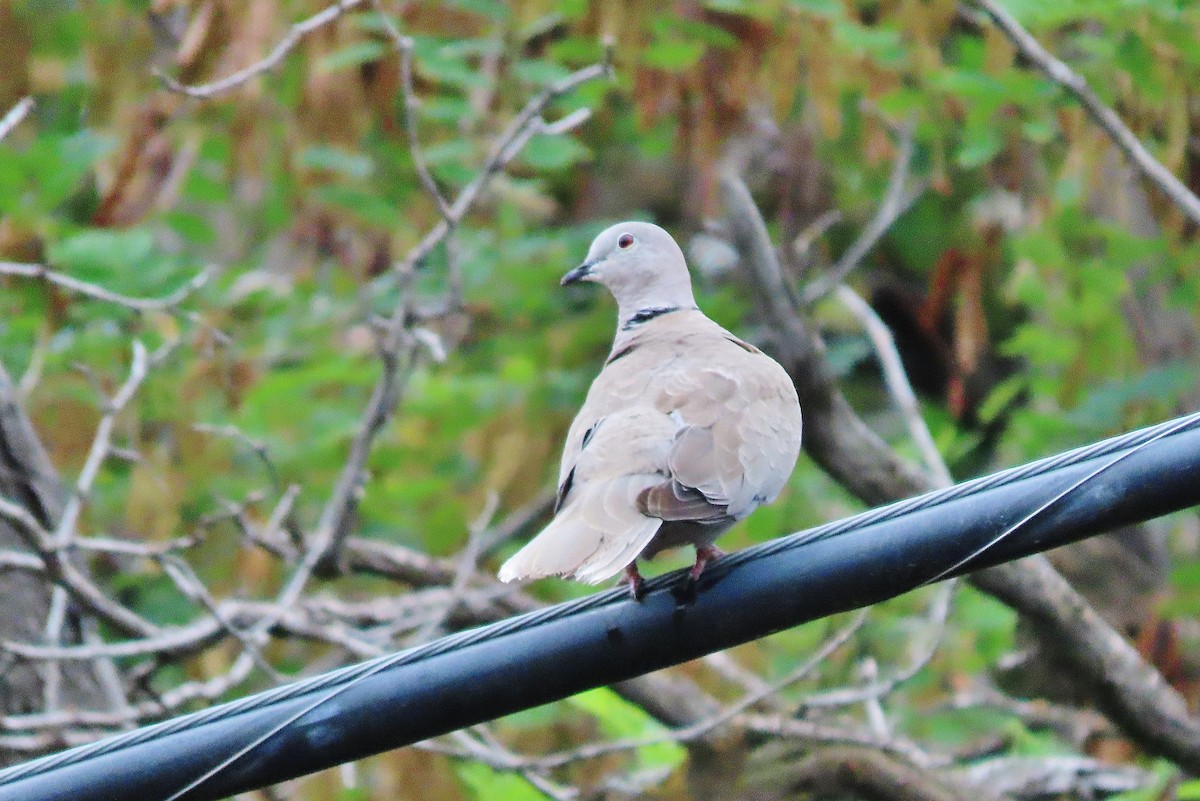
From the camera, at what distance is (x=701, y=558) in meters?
3.54

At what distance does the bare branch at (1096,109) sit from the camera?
18.5 ft

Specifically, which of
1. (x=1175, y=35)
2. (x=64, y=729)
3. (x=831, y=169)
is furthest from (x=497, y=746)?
(x=831, y=169)

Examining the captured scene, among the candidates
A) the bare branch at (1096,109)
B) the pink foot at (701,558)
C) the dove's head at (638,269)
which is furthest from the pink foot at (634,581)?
the bare branch at (1096,109)

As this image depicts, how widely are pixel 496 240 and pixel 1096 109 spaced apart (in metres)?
3.18

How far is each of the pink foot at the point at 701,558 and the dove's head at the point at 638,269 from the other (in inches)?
54.3

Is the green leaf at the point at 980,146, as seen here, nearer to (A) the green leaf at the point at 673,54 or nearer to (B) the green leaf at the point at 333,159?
(A) the green leaf at the point at 673,54

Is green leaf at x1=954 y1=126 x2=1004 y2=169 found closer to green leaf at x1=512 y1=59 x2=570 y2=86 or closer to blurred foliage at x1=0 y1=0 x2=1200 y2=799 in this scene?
blurred foliage at x1=0 y1=0 x2=1200 y2=799

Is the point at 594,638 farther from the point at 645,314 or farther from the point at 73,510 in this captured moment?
the point at 73,510

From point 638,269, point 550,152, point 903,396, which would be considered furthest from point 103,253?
point 903,396

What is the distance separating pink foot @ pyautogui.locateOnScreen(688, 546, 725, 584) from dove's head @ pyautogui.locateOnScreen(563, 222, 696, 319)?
1380 millimetres

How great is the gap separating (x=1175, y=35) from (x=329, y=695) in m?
4.41

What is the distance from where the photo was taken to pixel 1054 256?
692cm

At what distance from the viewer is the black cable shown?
2877 millimetres

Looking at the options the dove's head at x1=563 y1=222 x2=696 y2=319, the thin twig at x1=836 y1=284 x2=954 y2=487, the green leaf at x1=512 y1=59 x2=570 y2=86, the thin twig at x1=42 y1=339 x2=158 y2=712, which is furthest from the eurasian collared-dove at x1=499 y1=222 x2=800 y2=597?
the green leaf at x1=512 y1=59 x2=570 y2=86
